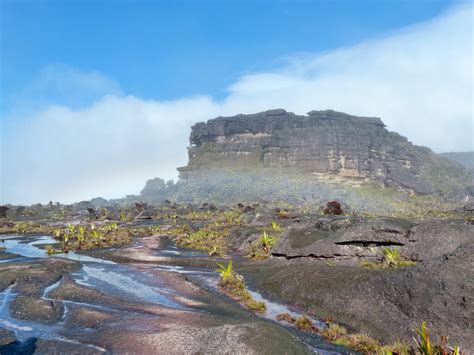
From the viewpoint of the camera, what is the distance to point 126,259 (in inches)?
1513

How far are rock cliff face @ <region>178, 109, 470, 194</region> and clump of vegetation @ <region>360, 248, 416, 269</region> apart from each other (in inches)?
5282

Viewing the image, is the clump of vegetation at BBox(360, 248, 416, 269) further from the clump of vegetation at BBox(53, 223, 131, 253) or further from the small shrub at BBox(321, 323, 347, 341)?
the clump of vegetation at BBox(53, 223, 131, 253)

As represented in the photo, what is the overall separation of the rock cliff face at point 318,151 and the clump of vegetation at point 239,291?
456ft

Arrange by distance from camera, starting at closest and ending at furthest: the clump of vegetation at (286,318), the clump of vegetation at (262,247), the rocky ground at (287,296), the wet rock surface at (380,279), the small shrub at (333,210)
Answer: the rocky ground at (287,296)
the wet rock surface at (380,279)
the clump of vegetation at (286,318)
the clump of vegetation at (262,247)
the small shrub at (333,210)

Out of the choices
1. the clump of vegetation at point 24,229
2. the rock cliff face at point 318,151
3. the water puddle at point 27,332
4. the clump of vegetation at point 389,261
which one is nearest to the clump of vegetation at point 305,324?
the clump of vegetation at point 389,261

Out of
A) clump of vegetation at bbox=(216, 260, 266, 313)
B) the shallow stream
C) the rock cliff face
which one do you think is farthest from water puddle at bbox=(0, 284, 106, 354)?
the rock cliff face

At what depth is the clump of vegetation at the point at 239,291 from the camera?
21.3 metres

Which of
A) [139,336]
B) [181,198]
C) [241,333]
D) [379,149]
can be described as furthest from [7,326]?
[379,149]

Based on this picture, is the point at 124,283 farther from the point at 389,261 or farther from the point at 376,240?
the point at 376,240

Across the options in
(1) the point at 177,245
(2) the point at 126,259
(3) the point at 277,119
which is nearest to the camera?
(2) the point at 126,259

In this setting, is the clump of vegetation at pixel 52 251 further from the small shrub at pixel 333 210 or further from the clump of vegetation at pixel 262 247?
the small shrub at pixel 333 210

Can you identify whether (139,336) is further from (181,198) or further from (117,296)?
(181,198)

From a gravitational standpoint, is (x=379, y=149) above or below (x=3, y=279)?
above

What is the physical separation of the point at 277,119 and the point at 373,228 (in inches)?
6491
